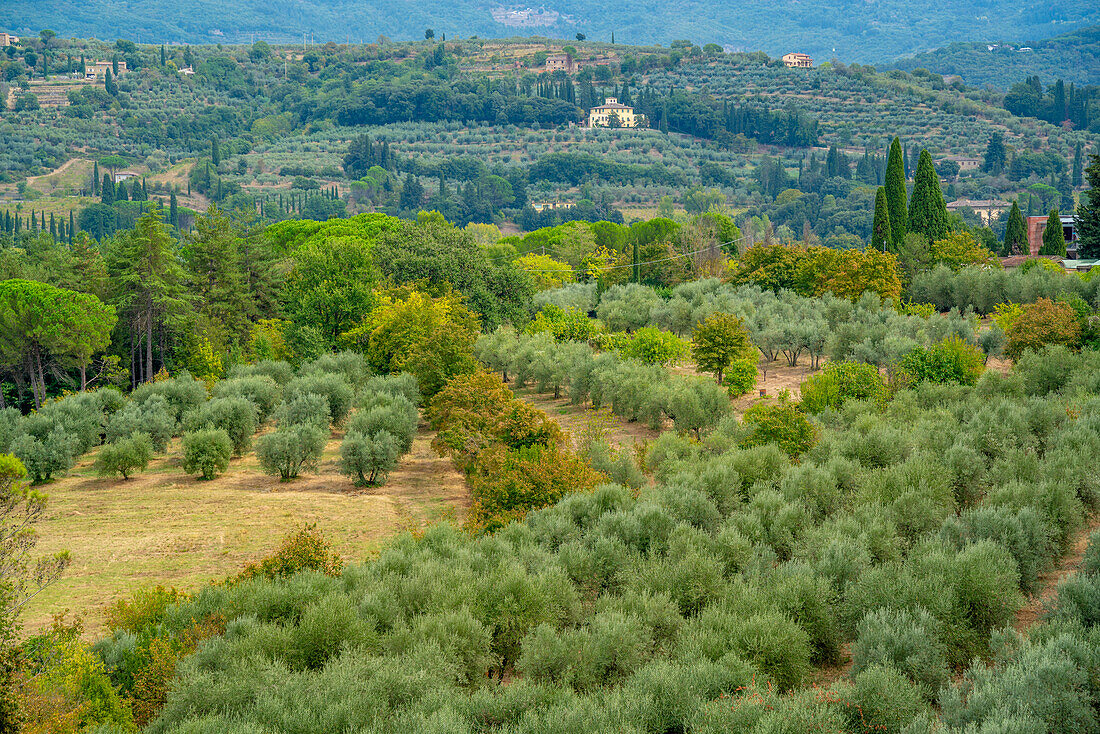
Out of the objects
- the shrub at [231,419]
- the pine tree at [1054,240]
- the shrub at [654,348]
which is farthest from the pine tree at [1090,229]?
the shrub at [231,419]

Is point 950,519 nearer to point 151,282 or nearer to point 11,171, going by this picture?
point 151,282

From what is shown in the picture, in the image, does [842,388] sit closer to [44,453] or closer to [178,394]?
[178,394]

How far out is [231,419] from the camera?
33562 mm

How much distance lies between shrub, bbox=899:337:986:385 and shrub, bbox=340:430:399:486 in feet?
56.9

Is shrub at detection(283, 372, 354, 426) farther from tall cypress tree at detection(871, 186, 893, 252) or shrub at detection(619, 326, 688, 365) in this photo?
tall cypress tree at detection(871, 186, 893, 252)

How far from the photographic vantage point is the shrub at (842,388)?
93.5ft

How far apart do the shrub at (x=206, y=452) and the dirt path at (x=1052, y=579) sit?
2450 cm

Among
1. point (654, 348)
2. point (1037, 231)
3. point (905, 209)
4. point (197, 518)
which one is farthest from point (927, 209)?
point (197, 518)

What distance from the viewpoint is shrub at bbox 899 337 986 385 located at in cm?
2998

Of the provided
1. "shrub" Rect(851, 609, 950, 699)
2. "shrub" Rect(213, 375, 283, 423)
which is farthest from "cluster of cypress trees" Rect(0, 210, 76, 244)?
"shrub" Rect(851, 609, 950, 699)

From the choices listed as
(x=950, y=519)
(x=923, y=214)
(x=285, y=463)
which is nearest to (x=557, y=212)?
(x=923, y=214)

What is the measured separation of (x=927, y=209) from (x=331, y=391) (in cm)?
4620

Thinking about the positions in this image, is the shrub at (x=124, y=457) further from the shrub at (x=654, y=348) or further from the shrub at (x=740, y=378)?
the shrub at (x=740, y=378)

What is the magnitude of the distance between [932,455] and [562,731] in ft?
40.7
